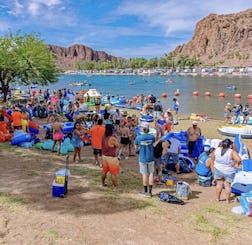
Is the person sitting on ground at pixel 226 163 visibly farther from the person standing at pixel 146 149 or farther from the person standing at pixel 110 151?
the person standing at pixel 110 151

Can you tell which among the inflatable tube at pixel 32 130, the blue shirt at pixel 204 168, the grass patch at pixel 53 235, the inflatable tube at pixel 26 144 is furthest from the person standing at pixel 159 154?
the inflatable tube at pixel 32 130

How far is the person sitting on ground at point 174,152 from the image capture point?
8500mm

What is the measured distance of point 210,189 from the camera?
7.38 meters

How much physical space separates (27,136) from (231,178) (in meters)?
7.15

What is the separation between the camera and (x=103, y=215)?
5242 mm

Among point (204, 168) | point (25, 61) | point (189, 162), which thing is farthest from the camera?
point (25, 61)

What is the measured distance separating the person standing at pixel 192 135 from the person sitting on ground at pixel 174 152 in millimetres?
1514

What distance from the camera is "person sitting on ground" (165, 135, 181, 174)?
8.50m

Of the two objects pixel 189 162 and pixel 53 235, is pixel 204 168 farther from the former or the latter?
pixel 53 235

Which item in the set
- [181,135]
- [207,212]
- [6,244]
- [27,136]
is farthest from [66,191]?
[181,135]

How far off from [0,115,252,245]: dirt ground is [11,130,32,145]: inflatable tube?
9.68 feet

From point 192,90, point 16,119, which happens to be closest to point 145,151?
point 16,119

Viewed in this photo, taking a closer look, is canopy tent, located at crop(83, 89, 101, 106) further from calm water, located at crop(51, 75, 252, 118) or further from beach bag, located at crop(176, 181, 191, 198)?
beach bag, located at crop(176, 181, 191, 198)

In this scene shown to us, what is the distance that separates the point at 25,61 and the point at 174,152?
52.1ft
